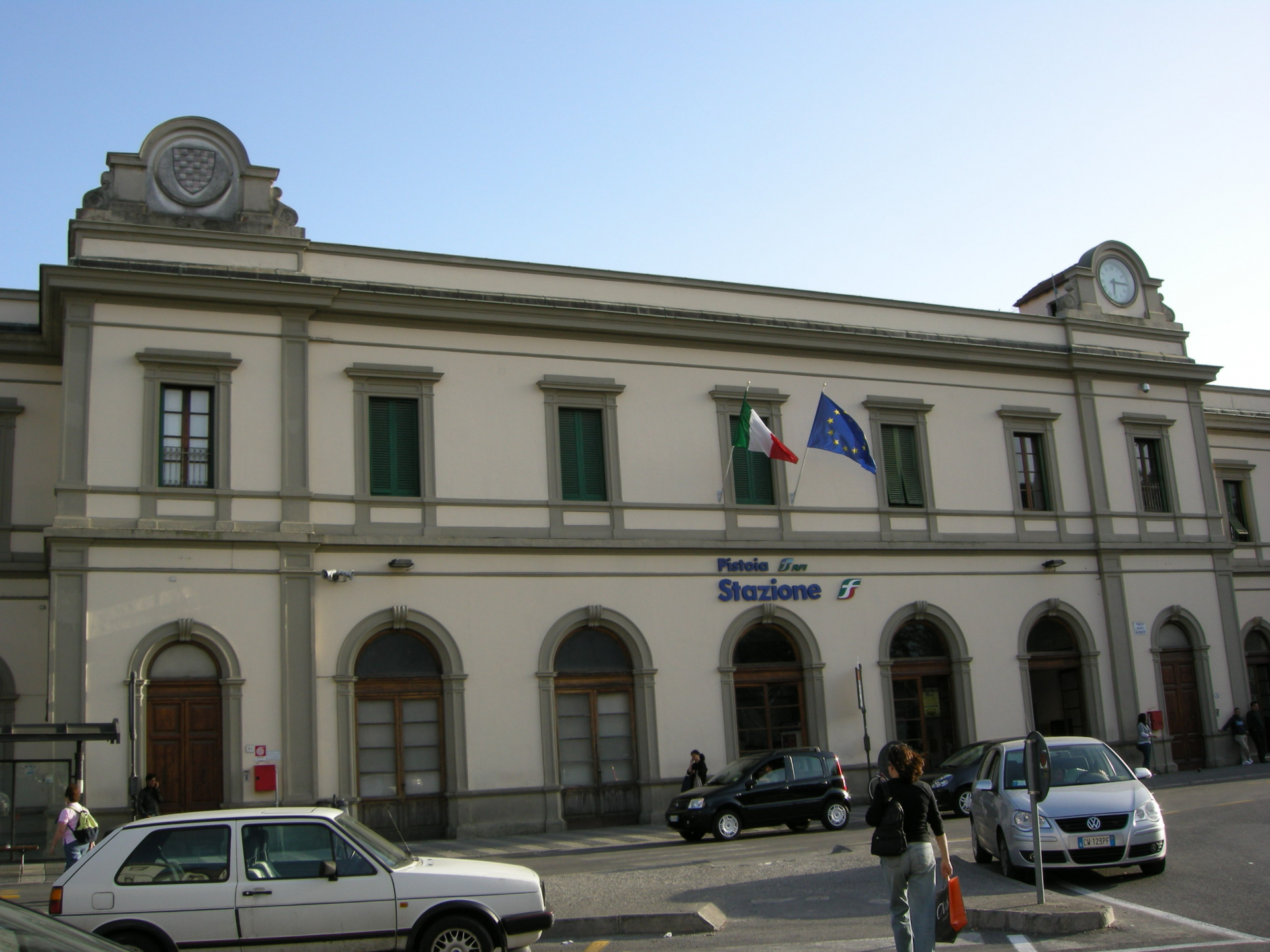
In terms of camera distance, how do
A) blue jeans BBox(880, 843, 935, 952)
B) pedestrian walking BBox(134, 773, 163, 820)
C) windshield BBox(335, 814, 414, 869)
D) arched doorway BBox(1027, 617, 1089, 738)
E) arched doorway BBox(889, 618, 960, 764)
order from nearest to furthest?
blue jeans BBox(880, 843, 935, 952), windshield BBox(335, 814, 414, 869), pedestrian walking BBox(134, 773, 163, 820), arched doorway BBox(889, 618, 960, 764), arched doorway BBox(1027, 617, 1089, 738)

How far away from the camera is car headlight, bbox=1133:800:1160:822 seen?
12.8m

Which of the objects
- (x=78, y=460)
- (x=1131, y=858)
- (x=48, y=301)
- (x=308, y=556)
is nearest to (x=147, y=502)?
(x=78, y=460)

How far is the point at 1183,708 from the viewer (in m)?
29.0

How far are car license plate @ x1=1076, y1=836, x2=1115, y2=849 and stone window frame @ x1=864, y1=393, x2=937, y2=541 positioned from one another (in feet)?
45.1

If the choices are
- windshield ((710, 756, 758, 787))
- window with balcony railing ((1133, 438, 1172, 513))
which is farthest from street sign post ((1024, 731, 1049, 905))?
window with balcony railing ((1133, 438, 1172, 513))

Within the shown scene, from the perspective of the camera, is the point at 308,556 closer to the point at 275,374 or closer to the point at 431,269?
the point at 275,374

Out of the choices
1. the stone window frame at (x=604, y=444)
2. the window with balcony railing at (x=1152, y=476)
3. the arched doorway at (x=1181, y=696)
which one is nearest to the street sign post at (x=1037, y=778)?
the stone window frame at (x=604, y=444)

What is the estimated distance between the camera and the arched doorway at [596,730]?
74.8 feet

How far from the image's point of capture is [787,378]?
2619 cm

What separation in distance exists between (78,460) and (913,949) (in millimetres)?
16433

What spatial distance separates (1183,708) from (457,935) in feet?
80.0

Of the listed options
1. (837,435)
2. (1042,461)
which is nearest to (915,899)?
(837,435)

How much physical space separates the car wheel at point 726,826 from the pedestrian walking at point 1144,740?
11.6 metres

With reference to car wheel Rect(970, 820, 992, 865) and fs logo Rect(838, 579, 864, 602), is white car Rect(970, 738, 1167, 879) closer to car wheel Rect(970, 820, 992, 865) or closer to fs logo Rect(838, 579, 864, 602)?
car wheel Rect(970, 820, 992, 865)
